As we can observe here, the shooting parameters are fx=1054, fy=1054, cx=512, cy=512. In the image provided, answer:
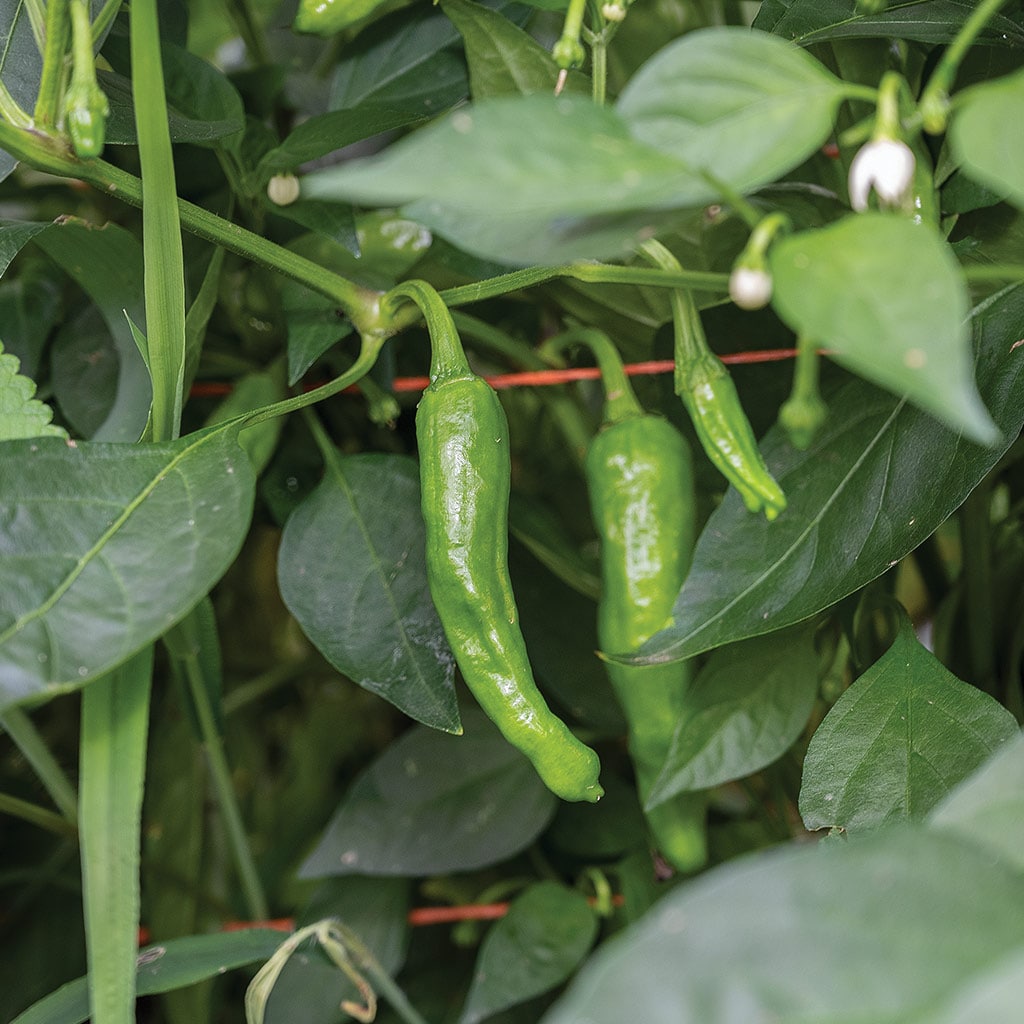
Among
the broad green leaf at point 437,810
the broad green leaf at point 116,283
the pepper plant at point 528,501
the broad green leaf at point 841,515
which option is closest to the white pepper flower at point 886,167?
the pepper plant at point 528,501

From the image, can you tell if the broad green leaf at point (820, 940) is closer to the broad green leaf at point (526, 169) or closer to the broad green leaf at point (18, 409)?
the broad green leaf at point (526, 169)

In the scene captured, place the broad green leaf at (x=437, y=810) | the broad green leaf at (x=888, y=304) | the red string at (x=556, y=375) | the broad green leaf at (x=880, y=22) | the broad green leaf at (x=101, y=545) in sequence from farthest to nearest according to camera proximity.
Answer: the broad green leaf at (x=437, y=810), the red string at (x=556, y=375), the broad green leaf at (x=880, y=22), the broad green leaf at (x=101, y=545), the broad green leaf at (x=888, y=304)

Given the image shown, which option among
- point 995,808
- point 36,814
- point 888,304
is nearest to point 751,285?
point 888,304

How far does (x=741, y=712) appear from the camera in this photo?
536mm

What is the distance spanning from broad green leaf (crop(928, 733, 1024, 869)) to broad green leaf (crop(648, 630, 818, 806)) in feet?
0.76

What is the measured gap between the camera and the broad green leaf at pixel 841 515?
43 cm

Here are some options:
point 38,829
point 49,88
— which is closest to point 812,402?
point 49,88

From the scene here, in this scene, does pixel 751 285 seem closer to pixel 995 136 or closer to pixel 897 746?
pixel 995 136

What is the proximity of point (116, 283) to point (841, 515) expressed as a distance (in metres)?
0.39

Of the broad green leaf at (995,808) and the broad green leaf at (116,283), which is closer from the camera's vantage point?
the broad green leaf at (995,808)

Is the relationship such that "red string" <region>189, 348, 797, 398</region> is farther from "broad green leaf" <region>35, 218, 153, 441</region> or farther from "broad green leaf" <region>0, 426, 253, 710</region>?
"broad green leaf" <region>0, 426, 253, 710</region>

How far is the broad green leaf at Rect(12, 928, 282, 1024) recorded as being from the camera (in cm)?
47

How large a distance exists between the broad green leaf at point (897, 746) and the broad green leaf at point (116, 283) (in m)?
0.37

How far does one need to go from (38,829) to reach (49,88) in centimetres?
62
